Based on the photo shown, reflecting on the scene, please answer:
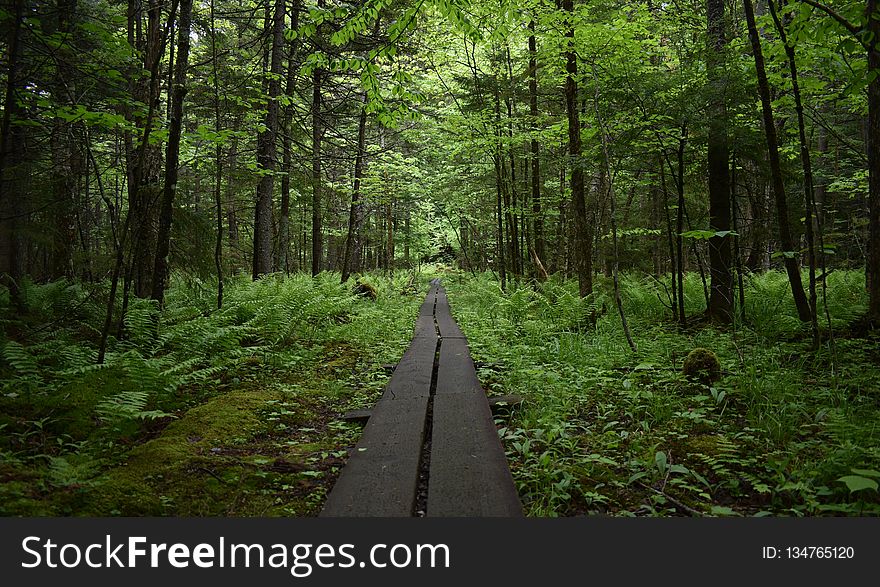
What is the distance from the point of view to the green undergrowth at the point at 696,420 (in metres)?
2.85

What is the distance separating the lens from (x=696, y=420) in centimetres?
403

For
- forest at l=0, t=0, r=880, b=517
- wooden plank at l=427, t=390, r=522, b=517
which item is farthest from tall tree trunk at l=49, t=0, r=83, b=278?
wooden plank at l=427, t=390, r=522, b=517

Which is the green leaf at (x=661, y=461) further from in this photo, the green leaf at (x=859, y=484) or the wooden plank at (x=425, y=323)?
the wooden plank at (x=425, y=323)

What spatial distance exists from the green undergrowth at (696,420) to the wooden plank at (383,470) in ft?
2.54

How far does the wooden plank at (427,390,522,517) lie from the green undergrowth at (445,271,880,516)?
8.0 inches

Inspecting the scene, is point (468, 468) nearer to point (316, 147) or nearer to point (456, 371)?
point (456, 371)

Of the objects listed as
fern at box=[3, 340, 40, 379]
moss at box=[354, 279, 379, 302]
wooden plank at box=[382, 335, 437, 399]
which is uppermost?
moss at box=[354, 279, 379, 302]

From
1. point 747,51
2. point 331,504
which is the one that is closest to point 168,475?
point 331,504

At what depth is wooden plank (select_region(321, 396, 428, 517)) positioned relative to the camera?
258 cm

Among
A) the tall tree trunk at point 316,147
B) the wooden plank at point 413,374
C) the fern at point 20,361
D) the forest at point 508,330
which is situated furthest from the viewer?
the tall tree trunk at point 316,147

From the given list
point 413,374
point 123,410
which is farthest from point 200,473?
point 413,374

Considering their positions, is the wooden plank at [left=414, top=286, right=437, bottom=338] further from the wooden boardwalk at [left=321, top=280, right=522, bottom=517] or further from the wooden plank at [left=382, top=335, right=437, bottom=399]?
the wooden boardwalk at [left=321, top=280, right=522, bottom=517]

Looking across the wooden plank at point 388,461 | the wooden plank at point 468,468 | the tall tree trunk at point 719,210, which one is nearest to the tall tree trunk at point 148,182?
the wooden plank at point 388,461

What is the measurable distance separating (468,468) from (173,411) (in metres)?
3.20
